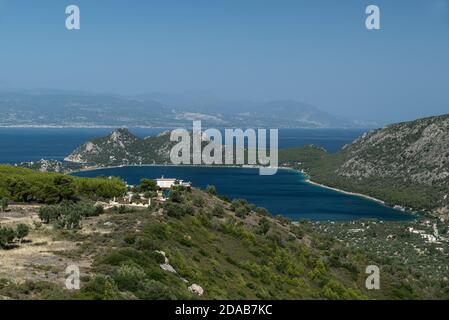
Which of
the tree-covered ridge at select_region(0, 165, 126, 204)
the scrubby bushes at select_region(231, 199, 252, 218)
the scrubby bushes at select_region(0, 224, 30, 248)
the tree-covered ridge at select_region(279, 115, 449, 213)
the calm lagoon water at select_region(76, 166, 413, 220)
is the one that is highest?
the scrubby bushes at select_region(0, 224, 30, 248)

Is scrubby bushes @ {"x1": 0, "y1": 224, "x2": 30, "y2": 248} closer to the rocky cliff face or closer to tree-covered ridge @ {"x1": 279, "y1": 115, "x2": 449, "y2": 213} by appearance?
tree-covered ridge @ {"x1": 279, "y1": 115, "x2": 449, "y2": 213}

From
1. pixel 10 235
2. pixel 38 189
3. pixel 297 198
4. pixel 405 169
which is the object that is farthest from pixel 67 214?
pixel 405 169

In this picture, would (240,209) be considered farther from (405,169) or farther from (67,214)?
(405,169)

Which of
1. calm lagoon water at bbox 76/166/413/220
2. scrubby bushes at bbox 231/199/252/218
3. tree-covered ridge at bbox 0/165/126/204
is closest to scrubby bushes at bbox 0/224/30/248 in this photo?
tree-covered ridge at bbox 0/165/126/204

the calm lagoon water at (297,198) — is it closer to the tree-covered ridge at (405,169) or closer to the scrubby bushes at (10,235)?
the tree-covered ridge at (405,169)

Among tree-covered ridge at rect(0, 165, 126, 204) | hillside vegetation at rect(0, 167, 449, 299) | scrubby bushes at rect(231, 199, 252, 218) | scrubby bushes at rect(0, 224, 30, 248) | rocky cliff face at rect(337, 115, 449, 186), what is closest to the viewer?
hillside vegetation at rect(0, 167, 449, 299)

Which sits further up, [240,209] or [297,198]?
[240,209]
